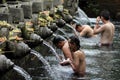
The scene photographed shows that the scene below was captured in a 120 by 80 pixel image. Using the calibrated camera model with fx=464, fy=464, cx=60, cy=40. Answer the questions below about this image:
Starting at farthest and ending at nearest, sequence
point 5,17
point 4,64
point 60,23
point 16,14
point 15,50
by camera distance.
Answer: point 60,23 < point 16,14 < point 5,17 < point 15,50 < point 4,64

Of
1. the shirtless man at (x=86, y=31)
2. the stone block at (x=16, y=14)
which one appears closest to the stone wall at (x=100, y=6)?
the shirtless man at (x=86, y=31)

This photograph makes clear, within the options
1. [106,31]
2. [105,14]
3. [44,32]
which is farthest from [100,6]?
[44,32]

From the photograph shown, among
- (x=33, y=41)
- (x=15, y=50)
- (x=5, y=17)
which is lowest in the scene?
(x=33, y=41)

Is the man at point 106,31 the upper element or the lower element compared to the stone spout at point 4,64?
lower

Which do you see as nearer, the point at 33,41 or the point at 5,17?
the point at 5,17

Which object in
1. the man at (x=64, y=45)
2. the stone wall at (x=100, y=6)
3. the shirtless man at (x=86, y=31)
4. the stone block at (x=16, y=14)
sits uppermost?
the stone block at (x=16, y=14)

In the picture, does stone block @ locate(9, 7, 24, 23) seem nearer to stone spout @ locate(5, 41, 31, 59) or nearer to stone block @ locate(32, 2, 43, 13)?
stone spout @ locate(5, 41, 31, 59)

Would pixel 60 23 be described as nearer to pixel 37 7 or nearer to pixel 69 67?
pixel 37 7

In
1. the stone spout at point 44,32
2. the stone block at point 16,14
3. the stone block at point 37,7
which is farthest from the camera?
the stone block at point 37,7

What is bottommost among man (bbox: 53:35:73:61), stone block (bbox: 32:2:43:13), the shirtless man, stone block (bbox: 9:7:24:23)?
the shirtless man

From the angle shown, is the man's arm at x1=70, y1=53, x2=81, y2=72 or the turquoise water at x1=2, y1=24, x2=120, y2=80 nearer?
the man's arm at x1=70, y1=53, x2=81, y2=72

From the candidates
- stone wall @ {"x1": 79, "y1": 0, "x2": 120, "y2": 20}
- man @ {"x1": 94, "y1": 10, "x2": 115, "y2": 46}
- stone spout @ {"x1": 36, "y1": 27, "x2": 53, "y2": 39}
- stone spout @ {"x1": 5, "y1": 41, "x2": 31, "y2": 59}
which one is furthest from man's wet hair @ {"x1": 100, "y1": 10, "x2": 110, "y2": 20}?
stone wall @ {"x1": 79, "y1": 0, "x2": 120, "y2": 20}

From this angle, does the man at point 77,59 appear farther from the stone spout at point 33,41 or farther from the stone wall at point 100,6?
the stone wall at point 100,6

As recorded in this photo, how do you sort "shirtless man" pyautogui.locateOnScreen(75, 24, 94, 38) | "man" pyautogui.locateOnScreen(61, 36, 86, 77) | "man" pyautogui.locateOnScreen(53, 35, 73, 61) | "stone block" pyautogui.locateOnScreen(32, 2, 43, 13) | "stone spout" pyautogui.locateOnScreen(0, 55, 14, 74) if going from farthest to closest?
1. "shirtless man" pyautogui.locateOnScreen(75, 24, 94, 38)
2. "stone block" pyautogui.locateOnScreen(32, 2, 43, 13)
3. "man" pyautogui.locateOnScreen(53, 35, 73, 61)
4. "man" pyautogui.locateOnScreen(61, 36, 86, 77)
5. "stone spout" pyautogui.locateOnScreen(0, 55, 14, 74)
